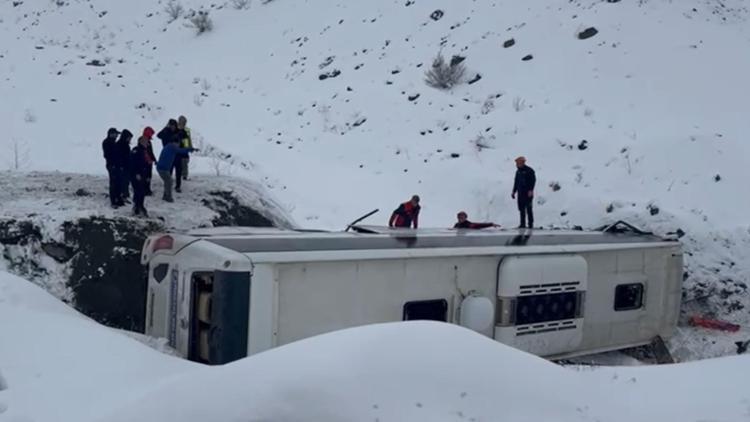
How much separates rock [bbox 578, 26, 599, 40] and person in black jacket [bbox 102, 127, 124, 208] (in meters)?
15.9

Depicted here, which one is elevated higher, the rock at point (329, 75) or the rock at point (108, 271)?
the rock at point (329, 75)

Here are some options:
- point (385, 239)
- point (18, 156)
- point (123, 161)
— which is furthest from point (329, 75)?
point (385, 239)

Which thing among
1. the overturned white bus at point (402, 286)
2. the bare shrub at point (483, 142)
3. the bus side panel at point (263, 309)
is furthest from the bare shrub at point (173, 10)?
the bus side panel at point (263, 309)

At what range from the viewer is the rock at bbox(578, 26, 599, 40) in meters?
21.7

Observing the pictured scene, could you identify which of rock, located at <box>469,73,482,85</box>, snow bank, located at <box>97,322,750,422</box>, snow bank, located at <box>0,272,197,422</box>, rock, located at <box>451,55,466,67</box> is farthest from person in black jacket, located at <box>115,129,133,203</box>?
rock, located at <box>451,55,466,67</box>

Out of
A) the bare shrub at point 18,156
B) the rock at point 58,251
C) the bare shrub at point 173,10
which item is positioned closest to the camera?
the rock at point 58,251

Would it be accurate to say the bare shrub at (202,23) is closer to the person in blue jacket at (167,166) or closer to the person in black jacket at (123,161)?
the person in blue jacket at (167,166)

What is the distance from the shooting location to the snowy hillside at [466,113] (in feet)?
49.4

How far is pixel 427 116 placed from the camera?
2064 centimetres

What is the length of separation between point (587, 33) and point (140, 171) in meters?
16.1

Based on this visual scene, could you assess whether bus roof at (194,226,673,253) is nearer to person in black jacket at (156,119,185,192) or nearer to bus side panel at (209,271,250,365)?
bus side panel at (209,271,250,365)

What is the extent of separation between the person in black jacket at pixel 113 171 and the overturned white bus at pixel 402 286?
299 cm

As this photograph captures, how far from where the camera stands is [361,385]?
3.77 metres

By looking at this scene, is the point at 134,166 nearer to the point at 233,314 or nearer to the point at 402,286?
the point at 233,314
